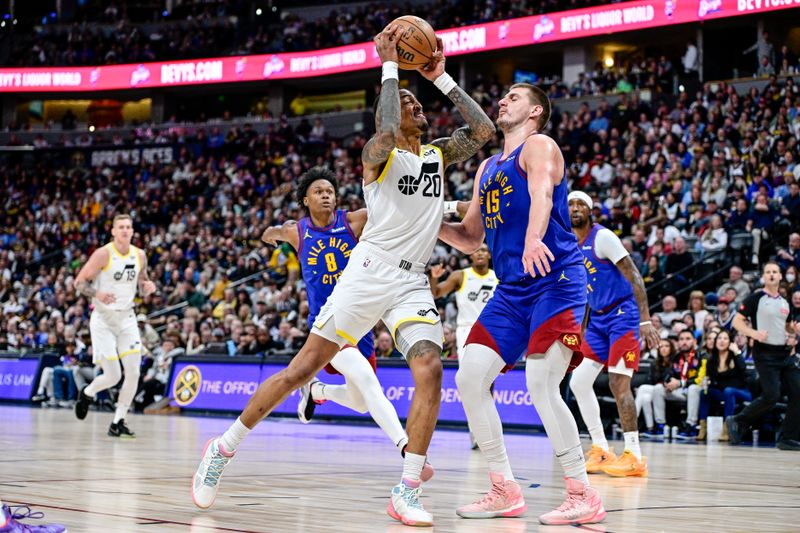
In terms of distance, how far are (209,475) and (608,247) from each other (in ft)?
14.5

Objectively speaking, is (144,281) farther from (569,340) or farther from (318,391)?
(569,340)

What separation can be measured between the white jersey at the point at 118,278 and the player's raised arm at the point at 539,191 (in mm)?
7599

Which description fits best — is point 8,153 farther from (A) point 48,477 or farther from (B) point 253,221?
(A) point 48,477

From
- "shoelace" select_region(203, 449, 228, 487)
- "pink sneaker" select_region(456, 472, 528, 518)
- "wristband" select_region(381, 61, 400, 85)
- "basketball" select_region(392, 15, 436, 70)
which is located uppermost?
"basketball" select_region(392, 15, 436, 70)

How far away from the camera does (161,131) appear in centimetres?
3888

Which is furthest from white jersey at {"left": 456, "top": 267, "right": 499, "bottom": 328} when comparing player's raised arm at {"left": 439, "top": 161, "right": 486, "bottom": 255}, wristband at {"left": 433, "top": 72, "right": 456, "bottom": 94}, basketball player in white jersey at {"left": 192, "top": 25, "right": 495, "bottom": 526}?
basketball player in white jersey at {"left": 192, "top": 25, "right": 495, "bottom": 526}

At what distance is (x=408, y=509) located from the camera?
17.5ft

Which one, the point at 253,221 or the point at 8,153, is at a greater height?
the point at 8,153

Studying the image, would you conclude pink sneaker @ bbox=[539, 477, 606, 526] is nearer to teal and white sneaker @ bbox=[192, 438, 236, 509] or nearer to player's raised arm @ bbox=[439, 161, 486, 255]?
player's raised arm @ bbox=[439, 161, 486, 255]

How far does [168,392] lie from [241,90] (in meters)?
23.6

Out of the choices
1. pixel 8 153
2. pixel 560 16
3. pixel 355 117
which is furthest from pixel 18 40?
pixel 560 16

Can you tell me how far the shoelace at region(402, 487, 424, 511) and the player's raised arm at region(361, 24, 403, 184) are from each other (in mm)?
1778

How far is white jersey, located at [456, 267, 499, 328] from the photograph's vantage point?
40.2 ft

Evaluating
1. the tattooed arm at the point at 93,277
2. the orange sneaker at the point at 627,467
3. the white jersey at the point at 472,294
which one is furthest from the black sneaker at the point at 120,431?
the orange sneaker at the point at 627,467
